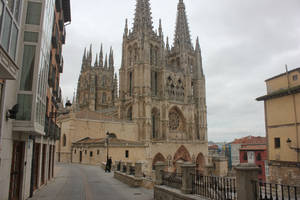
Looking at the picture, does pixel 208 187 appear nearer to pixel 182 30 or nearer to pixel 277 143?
pixel 277 143

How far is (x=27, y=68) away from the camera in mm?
8516

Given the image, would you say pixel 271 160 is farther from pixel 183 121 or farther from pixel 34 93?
pixel 183 121

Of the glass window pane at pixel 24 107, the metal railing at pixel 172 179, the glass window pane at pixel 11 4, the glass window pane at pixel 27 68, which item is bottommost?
the metal railing at pixel 172 179

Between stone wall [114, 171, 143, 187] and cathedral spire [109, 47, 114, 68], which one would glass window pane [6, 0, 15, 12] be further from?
cathedral spire [109, 47, 114, 68]

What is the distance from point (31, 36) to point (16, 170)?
478 centimetres

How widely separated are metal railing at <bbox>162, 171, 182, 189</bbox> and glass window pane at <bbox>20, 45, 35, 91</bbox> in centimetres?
640

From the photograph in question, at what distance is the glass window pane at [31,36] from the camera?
862 centimetres

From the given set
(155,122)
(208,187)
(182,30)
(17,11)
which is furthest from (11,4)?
(182,30)

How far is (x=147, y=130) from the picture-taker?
4672cm

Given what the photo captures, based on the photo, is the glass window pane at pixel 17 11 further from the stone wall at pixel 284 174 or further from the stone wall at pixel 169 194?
the stone wall at pixel 284 174

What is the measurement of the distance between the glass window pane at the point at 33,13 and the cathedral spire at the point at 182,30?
2151 inches

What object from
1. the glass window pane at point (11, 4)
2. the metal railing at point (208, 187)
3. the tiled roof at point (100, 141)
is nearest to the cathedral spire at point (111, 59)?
the tiled roof at point (100, 141)

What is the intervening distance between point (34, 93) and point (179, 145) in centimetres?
4477

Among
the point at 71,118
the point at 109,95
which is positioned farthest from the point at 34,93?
the point at 109,95
